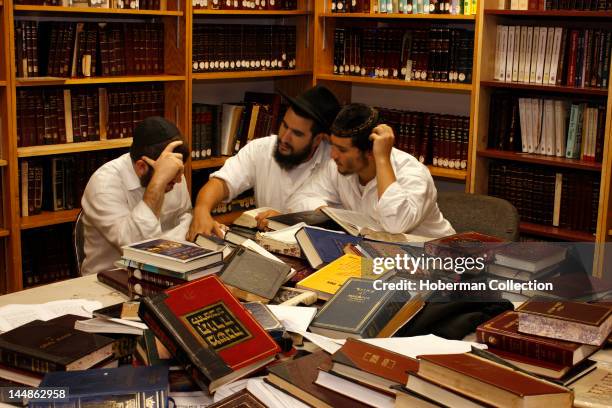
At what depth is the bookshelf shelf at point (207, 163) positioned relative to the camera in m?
4.51

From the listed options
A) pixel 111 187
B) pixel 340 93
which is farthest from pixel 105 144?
pixel 340 93

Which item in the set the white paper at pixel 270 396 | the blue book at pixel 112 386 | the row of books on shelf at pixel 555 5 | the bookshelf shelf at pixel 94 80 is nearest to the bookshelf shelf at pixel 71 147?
the bookshelf shelf at pixel 94 80

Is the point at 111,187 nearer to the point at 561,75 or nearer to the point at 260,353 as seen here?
the point at 260,353

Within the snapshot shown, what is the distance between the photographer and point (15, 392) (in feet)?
5.29

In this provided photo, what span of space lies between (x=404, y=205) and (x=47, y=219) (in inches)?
73.5

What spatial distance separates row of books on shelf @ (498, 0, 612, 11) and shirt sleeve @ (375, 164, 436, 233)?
5.05ft

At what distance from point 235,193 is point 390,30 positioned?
156cm

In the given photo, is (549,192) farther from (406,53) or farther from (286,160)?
(286,160)

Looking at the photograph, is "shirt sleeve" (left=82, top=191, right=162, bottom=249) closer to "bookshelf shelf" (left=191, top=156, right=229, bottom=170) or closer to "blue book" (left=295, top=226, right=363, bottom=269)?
"blue book" (left=295, top=226, right=363, bottom=269)

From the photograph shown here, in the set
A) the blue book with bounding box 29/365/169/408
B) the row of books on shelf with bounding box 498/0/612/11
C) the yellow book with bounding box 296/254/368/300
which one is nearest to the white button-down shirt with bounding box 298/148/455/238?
the yellow book with bounding box 296/254/368/300

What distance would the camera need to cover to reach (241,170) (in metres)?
3.76

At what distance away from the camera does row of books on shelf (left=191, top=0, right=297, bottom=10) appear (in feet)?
14.4

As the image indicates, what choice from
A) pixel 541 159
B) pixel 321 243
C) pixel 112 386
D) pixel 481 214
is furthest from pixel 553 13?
pixel 112 386

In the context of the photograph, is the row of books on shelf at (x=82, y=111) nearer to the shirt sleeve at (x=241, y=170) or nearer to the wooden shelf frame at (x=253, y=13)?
the wooden shelf frame at (x=253, y=13)
